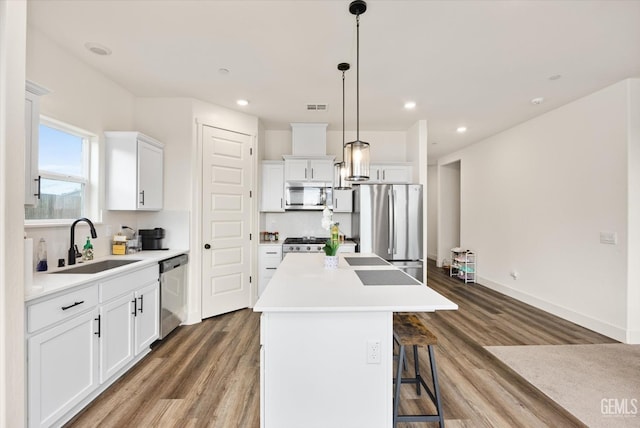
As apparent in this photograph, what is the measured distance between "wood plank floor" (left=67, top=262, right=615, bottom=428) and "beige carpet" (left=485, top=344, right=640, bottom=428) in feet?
0.41

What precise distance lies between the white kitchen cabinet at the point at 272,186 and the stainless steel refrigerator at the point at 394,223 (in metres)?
1.32

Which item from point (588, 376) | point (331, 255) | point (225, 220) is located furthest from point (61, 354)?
point (588, 376)

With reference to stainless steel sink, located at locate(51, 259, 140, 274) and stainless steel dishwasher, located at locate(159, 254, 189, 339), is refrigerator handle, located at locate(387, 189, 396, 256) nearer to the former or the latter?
stainless steel dishwasher, located at locate(159, 254, 189, 339)

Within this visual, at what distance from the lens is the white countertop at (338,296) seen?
57.6 inches

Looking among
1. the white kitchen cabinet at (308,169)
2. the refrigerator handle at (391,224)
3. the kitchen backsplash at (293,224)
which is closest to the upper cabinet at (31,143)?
the white kitchen cabinet at (308,169)

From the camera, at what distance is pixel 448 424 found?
179 centimetres

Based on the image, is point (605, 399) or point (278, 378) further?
point (605, 399)

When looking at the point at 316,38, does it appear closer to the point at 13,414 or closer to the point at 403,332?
the point at 403,332

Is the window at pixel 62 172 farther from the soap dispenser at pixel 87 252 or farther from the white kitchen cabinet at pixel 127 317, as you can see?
the white kitchen cabinet at pixel 127 317

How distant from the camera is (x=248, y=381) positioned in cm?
226

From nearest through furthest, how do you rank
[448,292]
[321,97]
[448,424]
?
[448,424], [321,97], [448,292]

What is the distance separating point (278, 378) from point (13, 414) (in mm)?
1354

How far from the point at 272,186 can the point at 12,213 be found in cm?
319

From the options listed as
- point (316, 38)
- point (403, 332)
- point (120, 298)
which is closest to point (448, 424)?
point (403, 332)
